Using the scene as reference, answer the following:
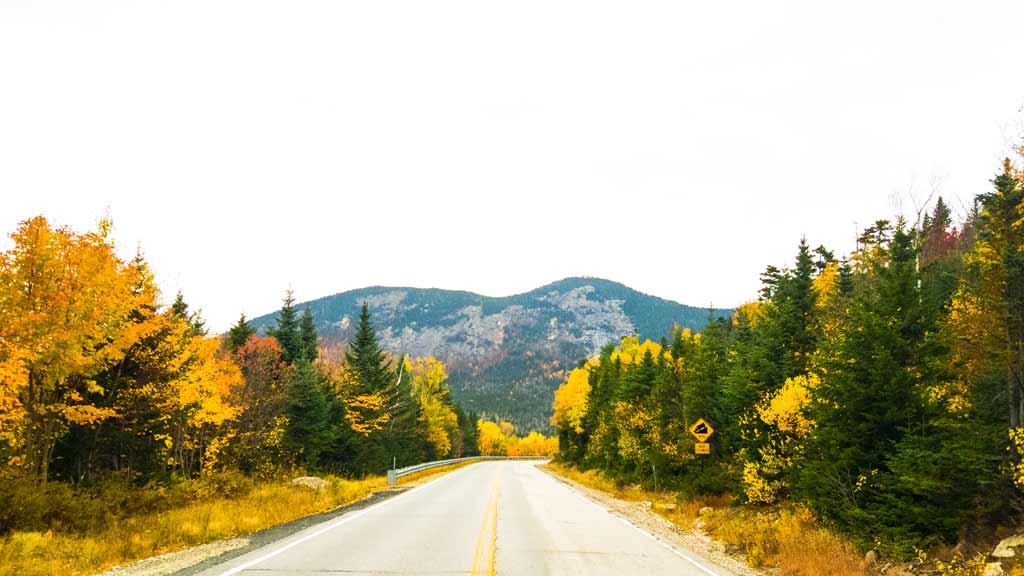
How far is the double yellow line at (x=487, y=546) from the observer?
10.4 metres

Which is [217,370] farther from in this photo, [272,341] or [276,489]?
[272,341]

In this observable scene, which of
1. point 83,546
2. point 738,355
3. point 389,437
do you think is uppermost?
point 738,355

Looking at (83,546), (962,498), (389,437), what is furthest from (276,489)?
(389,437)

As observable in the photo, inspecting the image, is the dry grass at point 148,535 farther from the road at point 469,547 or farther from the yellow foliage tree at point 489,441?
the yellow foliage tree at point 489,441

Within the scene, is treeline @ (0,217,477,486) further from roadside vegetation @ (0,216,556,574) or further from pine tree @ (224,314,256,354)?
pine tree @ (224,314,256,354)

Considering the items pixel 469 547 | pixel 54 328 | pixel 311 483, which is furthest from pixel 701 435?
pixel 54 328

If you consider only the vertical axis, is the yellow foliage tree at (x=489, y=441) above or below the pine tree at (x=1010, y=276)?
below

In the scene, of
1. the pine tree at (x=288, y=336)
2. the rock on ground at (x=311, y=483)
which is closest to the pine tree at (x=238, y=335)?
the pine tree at (x=288, y=336)

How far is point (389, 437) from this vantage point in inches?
2190

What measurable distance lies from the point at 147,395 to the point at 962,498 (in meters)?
20.9

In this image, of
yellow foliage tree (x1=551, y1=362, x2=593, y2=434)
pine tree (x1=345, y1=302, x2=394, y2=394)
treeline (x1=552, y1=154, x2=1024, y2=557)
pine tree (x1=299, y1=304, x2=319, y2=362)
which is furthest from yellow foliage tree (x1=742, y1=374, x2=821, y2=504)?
pine tree (x1=299, y1=304, x2=319, y2=362)

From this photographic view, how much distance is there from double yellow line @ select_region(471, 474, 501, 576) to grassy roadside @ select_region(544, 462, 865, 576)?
6074mm

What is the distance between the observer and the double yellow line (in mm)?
10445

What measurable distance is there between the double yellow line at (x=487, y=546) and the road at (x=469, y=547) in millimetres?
19
